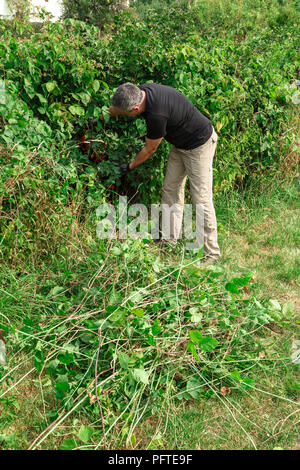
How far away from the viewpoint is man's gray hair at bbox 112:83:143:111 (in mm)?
3242

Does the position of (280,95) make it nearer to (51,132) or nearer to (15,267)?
(51,132)

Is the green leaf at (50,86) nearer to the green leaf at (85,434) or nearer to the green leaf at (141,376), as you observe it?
the green leaf at (141,376)

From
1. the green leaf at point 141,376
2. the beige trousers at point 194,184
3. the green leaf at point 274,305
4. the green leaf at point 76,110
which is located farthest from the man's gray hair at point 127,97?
the green leaf at point 141,376

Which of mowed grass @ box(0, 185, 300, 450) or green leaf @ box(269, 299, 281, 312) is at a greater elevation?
green leaf @ box(269, 299, 281, 312)

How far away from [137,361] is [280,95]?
4107mm

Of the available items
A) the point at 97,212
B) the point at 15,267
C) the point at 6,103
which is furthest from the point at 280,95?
the point at 15,267

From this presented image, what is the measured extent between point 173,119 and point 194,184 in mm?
697

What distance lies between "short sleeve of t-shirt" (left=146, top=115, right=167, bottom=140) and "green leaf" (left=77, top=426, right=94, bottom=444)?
7.64 feet

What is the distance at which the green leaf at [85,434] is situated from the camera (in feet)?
6.74

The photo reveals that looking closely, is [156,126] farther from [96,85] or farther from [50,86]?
[50,86]

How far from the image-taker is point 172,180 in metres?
4.14

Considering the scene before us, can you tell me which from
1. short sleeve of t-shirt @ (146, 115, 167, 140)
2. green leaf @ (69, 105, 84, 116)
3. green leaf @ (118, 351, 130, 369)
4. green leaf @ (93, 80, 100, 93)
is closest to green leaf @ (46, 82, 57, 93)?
green leaf @ (69, 105, 84, 116)

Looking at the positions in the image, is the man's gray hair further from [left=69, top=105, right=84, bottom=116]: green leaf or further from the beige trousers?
the beige trousers
